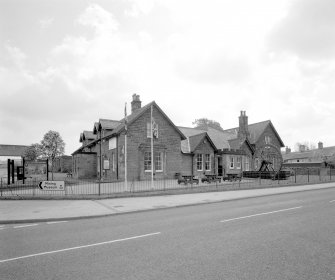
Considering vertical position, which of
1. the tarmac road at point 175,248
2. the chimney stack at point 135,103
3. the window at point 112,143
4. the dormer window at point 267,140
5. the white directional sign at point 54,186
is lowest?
the tarmac road at point 175,248

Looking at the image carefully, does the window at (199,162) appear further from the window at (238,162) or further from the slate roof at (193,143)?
the window at (238,162)

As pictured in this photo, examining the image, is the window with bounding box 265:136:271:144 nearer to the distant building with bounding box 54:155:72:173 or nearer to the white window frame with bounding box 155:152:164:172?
the white window frame with bounding box 155:152:164:172

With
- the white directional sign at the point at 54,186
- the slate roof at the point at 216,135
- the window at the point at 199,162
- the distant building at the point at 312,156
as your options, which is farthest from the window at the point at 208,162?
the distant building at the point at 312,156

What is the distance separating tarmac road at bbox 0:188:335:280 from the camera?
17.4 feet

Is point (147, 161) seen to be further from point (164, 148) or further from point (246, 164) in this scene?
point (246, 164)

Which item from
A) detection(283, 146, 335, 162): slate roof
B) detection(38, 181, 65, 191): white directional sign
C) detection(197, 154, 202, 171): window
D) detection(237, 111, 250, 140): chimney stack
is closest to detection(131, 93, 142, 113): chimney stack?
detection(197, 154, 202, 171): window

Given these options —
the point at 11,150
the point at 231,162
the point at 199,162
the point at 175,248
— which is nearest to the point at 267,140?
the point at 231,162

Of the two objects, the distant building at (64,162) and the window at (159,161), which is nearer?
the window at (159,161)

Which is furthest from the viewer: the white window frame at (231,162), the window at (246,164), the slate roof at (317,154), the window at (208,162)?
the slate roof at (317,154)

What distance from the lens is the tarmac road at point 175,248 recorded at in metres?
5.30

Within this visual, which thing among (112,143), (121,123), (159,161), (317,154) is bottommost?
(159,161)

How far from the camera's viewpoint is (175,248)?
6789 mm

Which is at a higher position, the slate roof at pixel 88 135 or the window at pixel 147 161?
the slate roof at pixel 88 135

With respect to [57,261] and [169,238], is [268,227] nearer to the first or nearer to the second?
[169,238]
